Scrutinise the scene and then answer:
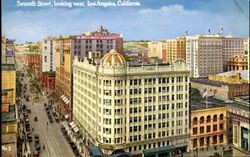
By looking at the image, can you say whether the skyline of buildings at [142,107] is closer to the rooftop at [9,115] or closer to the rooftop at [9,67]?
the rooftop at [9,67]

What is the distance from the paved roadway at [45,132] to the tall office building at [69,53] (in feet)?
1.79

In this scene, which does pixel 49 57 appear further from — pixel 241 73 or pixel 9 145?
pixel 241 73

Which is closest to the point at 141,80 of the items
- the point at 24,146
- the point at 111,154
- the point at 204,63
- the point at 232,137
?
the point at 111,154

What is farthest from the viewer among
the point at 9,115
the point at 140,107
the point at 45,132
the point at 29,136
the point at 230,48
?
the point at 230,48

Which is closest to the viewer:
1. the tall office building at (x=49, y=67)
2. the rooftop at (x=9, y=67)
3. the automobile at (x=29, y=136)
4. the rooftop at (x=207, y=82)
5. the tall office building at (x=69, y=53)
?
the rooftop at (x=9, y=67)

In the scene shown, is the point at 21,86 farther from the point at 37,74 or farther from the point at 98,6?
the point at 98,6

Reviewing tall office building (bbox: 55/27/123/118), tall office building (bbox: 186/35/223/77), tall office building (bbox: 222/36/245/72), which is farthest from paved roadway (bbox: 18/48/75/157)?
tall office building (bbox: 222/36/245/72)

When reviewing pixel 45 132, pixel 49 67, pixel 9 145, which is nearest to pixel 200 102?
pixel 45 132

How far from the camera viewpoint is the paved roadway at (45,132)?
711cm

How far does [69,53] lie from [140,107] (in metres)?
3.80

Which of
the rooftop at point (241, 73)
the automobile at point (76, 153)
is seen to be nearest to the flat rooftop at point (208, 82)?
the rooftop at point (241, 73)

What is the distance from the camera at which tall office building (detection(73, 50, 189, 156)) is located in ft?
23.0

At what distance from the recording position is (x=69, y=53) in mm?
10227

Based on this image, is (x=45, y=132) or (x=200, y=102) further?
(x=45, y=132)
